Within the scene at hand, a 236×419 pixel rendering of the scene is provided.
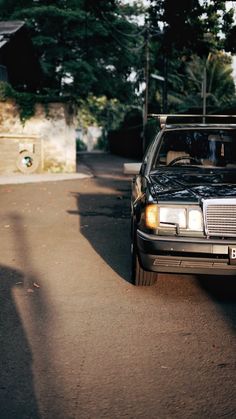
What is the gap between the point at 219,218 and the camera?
4355 millimetres

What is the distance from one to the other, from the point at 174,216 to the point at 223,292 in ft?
3.92

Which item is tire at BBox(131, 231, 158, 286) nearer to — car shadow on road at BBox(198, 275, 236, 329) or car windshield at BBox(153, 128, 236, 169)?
car shadow on road at BBox(198, 275, 236, 329)

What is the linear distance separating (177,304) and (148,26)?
29405 millimetres

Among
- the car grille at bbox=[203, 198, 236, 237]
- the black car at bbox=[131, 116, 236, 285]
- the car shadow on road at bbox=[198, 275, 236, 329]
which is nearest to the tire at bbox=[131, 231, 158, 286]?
the black car at bbox=[131, 116, 236, 285]

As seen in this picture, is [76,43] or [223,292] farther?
[76,43]

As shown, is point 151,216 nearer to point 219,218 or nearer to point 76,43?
point 219,218

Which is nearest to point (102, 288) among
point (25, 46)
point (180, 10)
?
point (180, 10)

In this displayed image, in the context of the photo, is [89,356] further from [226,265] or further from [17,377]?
[226,265]

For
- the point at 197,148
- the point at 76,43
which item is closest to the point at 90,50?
the point at 76,43

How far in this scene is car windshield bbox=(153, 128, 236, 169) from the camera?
5762mm

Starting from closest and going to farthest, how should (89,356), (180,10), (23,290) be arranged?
(89,356) → (23,290) → (180,10)

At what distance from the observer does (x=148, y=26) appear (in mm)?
31453

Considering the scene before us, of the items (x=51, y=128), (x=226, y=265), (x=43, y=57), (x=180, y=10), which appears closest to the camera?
(x=226, y=265)

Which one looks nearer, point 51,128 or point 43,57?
point 51,128
